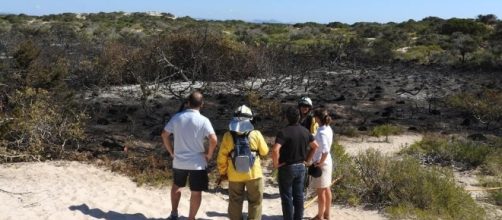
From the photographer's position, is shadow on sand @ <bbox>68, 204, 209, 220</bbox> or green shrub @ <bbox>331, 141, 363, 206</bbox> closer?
shadow on sand @ <bbox>68, 204, 209, 220</bbox>

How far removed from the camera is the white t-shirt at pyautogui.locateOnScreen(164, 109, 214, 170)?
575 cm

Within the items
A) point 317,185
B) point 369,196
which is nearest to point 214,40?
point 369,196

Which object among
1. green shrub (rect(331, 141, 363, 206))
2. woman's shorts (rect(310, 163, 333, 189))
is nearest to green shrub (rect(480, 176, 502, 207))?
green shrub (rect(331, 141, 363, 206))

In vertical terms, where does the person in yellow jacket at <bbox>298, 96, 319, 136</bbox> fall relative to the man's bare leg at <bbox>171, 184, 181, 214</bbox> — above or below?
above

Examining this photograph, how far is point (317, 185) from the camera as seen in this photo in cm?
634

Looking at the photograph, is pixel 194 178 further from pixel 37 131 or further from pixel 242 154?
pixel 37 131

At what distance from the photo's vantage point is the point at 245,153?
218 inches

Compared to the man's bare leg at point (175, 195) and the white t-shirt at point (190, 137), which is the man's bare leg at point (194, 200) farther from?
the white t-shirt at point (190, 137)

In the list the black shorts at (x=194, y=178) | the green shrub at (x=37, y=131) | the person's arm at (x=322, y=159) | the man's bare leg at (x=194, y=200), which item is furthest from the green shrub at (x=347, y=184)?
the green shrub at (x=37, y=131)

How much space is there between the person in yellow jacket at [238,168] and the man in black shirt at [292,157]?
186 mm

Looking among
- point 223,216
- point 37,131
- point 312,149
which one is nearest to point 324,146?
point 312,149

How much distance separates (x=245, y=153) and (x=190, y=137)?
25.1 inches

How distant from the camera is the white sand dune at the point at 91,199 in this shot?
685 centimetres

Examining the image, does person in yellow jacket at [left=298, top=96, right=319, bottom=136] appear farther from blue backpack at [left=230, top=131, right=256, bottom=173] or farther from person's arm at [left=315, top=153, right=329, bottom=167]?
blue backpack at [left=230, top=131, right=256, bottom=173]
